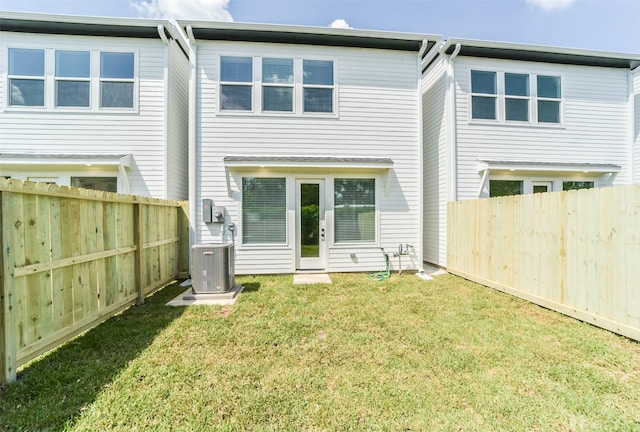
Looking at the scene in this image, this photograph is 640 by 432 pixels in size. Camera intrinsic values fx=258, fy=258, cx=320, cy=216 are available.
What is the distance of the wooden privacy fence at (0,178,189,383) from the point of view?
234 centimetres

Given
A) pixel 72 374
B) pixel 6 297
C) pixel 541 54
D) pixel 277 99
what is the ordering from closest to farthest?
1. pixel 6 297
2. pixel 72 374
3. pixel 277 99
4. pixel 541 54

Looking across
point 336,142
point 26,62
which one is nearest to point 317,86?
point 336,142

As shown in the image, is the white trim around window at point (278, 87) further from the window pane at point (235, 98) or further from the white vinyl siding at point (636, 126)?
the white vinyl siding at point (636, 126)

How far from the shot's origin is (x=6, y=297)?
7.46ft

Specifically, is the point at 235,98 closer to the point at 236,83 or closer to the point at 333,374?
the point at 236,83

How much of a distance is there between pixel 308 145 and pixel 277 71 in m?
2.01

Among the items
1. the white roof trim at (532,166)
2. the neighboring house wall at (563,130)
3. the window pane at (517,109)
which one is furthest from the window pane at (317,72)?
the window pane at (517,109)

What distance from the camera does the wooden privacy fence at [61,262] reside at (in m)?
2.34

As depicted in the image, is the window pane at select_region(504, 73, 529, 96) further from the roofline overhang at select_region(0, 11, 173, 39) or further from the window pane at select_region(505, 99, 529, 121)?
the roofline overhang at select_region(0, 11, 173, 39)

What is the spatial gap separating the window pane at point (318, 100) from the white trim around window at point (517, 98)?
3.83m

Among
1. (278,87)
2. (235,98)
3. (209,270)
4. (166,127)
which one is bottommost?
(209,270)

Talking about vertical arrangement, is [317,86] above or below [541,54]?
below

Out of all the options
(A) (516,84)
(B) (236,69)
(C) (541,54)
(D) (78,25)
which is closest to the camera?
(D) (78,25)

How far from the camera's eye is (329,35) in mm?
6367
